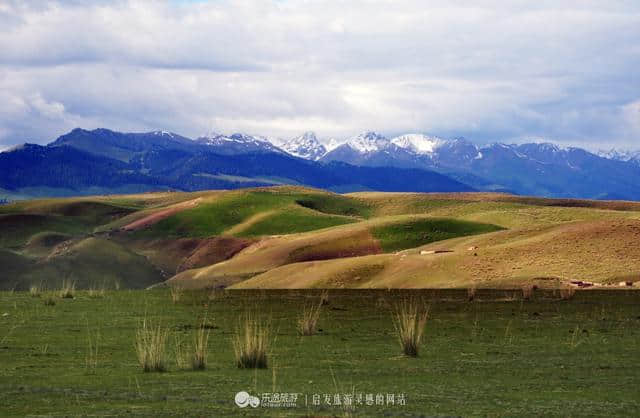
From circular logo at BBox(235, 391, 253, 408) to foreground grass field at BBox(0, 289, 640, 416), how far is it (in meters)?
0.18

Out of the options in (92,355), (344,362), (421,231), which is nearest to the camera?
(344,362)

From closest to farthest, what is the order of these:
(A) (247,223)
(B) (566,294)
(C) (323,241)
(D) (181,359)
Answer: (D) (181,359) < (B) (566,294) < (C) (323,241) < (A) (247,223)

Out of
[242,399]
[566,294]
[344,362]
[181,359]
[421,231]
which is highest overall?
[421,231]

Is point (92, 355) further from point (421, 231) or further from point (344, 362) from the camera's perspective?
point (421, 231)

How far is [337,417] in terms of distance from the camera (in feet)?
48.6

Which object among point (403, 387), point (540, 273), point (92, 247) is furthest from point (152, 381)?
point (92, 247)

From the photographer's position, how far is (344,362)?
23.3m

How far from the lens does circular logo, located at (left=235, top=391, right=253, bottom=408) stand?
16.5 m

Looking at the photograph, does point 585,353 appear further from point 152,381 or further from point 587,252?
point 587,252

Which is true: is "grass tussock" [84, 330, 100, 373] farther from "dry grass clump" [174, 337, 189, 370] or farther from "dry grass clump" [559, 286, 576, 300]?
"dry grass clump" [559, 286, 576, 300]

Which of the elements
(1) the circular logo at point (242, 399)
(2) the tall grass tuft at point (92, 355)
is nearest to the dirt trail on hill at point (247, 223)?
(2) the tall grass tuft at point (92, 355)

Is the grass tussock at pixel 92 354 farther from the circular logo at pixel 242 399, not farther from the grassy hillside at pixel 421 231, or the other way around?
the grassy hillside at pixel 421 231

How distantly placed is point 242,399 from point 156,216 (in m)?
138

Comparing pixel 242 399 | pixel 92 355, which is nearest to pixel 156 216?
pixel 92 355
